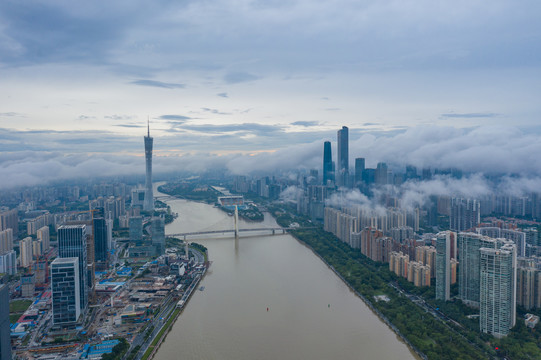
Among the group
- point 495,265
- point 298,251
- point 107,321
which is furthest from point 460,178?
point 107,321

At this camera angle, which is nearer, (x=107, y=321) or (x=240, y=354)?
(x=240, y=354)

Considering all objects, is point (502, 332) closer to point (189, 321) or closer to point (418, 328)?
point (418, 328)

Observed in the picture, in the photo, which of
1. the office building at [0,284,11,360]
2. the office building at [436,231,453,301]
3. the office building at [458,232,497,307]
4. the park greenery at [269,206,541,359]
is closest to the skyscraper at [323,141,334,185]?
the park greenery at [269,206,541,359]

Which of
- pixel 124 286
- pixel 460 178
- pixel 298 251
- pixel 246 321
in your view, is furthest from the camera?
pixel 460 178

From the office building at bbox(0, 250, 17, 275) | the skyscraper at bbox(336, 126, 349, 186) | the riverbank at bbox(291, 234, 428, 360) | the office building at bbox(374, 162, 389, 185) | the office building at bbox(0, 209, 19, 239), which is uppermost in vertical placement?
the skyscraper at bbox(336, 126, 349, 186)

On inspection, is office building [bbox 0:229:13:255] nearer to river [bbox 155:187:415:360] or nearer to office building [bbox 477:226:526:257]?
river [bbox 155:187:415:360]

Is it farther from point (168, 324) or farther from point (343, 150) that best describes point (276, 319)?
point (343, 150)

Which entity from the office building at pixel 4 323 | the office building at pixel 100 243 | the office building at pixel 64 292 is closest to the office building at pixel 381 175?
the office building at pixel 100 243

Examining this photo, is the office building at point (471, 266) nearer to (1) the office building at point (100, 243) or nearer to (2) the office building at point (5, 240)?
(1) the office building at point (100, 243)
